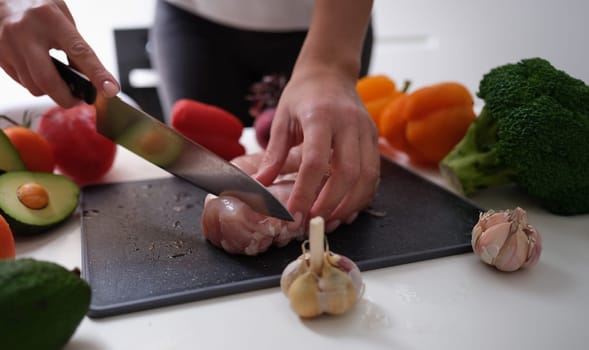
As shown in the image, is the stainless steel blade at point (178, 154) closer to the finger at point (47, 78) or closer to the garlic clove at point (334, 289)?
the finger at point (47, 78)

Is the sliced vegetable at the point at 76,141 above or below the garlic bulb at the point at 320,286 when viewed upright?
below

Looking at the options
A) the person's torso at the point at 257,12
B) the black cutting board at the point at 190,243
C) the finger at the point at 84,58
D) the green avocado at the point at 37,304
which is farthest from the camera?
the person's torso at the point at 257,12

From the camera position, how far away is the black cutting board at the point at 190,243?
28.4 inches

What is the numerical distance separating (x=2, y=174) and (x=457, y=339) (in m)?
0.84

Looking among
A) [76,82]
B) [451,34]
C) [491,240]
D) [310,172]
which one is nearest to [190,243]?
[310,172]

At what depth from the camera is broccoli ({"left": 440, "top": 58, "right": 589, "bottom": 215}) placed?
93 cm

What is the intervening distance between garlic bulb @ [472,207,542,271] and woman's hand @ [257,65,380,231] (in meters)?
0.23

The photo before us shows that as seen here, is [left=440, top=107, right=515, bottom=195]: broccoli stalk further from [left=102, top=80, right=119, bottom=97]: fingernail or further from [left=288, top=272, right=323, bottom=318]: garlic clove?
[left=102, top=80, right=119, bottom=97]: fingernail

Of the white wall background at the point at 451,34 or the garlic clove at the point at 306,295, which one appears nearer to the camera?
the garlic clove at the point at 306,295

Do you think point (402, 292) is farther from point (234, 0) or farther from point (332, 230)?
point (234, 0)

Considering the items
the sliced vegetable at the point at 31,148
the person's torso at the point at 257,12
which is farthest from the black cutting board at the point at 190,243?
the person's torso at the point at 257,12

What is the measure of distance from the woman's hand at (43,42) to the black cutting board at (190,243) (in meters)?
0.26

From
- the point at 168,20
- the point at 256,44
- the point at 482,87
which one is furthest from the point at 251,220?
the point at 168,20

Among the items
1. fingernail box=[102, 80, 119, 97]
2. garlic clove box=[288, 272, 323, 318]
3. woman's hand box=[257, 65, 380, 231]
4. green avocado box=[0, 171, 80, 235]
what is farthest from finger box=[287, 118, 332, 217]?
green avocado box=[0, 171, 80, 235]
